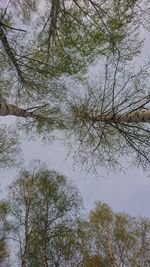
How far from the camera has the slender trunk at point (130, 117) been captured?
7590 millimetres

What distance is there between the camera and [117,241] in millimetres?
18344

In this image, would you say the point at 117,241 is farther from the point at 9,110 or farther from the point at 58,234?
the point at 9,110

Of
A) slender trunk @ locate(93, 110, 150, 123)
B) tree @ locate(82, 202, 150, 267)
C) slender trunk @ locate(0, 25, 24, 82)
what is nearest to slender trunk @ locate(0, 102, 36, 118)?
slender trunk @ locate(0, 25, 24, 82)

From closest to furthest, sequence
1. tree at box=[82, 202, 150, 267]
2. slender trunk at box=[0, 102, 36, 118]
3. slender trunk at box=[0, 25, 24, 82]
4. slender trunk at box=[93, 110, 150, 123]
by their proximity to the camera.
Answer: slender trunk at box=[0, 102, 36, 118], slender trunk at box=[0, 25, 24, 82], slender trunk at box=[93, 110, 150, 123], tree at box=[82, 202, 150, 267]

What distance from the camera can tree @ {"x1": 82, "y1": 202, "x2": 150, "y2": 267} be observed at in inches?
709

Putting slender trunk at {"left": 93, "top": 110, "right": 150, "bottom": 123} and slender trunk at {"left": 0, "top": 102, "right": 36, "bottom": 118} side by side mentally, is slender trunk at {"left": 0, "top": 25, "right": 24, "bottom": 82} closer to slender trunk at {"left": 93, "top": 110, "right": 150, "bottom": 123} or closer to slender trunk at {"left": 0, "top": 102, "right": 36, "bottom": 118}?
slender trunk at {"left": 0, "top": 102, "right": 36, "bottom": 118}

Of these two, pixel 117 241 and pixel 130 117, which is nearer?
pixel 130 117

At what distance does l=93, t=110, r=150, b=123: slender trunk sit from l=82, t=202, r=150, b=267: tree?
10.9 m

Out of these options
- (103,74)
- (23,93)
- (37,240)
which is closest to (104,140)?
(103,74)

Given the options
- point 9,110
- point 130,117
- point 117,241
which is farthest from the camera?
point 117,241

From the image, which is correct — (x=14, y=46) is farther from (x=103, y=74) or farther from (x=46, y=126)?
(x=46, y=126)

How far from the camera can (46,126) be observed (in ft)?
34.9

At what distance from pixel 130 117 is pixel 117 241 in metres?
12.0

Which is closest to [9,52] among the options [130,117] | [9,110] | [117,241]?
[9,110]
